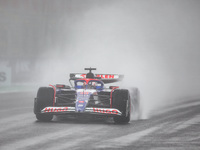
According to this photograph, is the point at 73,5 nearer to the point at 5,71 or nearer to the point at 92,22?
the point at 92,22

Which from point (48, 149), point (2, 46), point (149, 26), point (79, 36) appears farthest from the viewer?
point (149, 26)

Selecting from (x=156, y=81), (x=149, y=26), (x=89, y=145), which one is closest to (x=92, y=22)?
(x=149, y=26)

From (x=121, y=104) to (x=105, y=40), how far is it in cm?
2889

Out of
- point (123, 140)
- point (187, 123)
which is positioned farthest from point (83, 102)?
point (123, 140)

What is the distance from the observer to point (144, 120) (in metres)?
12.7

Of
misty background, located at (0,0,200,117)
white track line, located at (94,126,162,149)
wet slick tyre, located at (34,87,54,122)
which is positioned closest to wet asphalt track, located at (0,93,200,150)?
white track line, located at (94,126,162,149)

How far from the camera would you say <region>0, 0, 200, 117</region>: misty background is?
3253cm

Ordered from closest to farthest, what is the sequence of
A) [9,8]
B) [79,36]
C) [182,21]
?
1. [9,8]
2. [79,36]
3. [182,21]

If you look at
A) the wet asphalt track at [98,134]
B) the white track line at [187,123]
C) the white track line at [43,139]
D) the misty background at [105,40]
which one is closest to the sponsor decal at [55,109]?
the wet asphalt track at [98,134]

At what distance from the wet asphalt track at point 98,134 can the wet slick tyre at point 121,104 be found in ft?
0.66

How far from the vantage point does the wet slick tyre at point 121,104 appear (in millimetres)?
11633

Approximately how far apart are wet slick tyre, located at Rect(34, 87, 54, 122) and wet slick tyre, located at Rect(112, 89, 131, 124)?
1384 millimetres

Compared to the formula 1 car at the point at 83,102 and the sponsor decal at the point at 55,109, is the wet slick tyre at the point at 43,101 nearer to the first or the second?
the formula 1 car at the point at 83,102

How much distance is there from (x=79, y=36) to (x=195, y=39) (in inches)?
553
